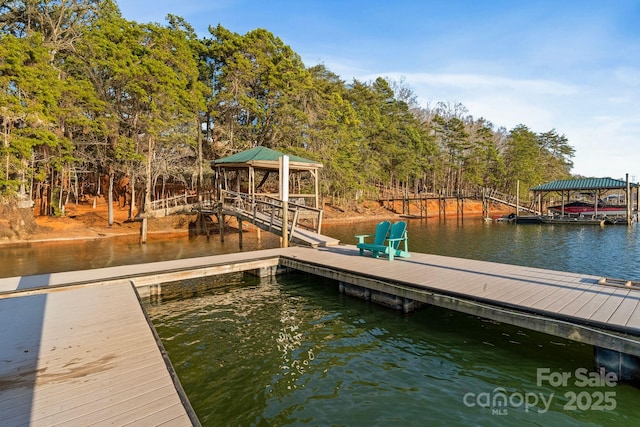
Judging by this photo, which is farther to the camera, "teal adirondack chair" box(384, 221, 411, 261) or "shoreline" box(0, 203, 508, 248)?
"shoreline" box(0, 203, 508, 248)

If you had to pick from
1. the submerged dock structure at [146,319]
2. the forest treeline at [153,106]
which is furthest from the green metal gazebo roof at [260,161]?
the submerged dock structure at [146,319]

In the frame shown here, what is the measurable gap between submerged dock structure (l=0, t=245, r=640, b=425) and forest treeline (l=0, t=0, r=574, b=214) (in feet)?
43.6

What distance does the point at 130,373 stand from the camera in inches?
138

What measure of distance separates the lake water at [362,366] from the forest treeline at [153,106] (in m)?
14.4

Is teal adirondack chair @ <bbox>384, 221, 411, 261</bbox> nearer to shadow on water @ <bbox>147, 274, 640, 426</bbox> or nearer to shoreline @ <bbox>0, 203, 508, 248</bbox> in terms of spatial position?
shadow on water @ <bbox>147, 274, 640, 426</bbox>

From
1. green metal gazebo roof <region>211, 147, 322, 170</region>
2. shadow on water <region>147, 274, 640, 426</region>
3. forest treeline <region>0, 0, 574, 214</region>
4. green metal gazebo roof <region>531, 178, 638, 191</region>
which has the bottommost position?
shadow on water <region>147, 274, 640, 426</region>

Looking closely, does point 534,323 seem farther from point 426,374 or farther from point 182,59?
point 182,59

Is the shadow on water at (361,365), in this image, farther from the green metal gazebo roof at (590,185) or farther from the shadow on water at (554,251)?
the green metal gazebo roof at (590,185)

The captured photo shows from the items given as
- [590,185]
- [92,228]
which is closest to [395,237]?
[92,228]

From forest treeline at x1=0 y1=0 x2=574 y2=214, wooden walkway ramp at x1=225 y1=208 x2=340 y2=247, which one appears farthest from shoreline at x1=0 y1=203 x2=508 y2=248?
wooden walkway ramp at x1=225 y1=208 x2=340 y2=247

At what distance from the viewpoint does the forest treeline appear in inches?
672

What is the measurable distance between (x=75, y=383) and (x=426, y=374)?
4.01 metres

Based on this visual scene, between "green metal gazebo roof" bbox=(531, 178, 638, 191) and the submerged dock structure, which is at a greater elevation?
"green metal gazebo roof" bbox=(531, 178, 638, 191)

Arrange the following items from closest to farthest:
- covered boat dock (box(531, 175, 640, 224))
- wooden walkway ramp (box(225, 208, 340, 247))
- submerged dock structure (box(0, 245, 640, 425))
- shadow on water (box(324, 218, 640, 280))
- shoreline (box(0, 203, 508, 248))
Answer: submerged dock structure (box(0, 245, 640, 425)) → shadow on water (box(324, 218, 640, 280)) → wooden walkway ramp (box(225, 208, 340, 247)) → shoreline (box(0, 203, 508, 248)) → covered boat dock (box(531, 175, 640, 224))
